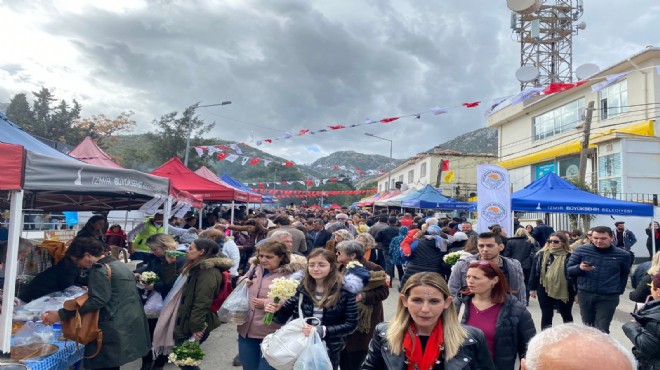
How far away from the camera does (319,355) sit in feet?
9.57

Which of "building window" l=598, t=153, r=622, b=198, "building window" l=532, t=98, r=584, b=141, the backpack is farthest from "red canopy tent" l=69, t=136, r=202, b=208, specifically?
"building window" l=532, t=98, r=584, b=141

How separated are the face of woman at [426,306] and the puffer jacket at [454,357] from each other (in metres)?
0.19

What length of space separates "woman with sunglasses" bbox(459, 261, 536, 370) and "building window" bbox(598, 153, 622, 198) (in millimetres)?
18969

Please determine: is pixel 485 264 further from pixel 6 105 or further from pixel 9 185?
pixel 6 105

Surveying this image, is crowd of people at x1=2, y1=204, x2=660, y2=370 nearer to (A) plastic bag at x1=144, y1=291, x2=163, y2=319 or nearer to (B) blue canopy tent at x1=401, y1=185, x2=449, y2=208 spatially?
(A) plastic bag at x1=144, y1=291, x2=163, y2=319

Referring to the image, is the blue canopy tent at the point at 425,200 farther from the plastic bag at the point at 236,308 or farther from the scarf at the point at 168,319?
the plastic bag at the point at 236,308

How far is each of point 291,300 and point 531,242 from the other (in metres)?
6.24

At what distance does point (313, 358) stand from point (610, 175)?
21732 mm

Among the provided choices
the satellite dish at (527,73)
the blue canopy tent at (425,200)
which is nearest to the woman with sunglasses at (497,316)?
the satellite dish at (527,73)

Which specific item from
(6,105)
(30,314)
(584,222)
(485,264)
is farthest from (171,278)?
(6,105)

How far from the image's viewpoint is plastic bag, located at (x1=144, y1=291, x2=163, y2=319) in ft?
14.9

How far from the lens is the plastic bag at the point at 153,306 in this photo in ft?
14.9

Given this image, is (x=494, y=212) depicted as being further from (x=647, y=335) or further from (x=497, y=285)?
(x=497, y=285)

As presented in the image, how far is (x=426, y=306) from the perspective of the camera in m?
2.37
